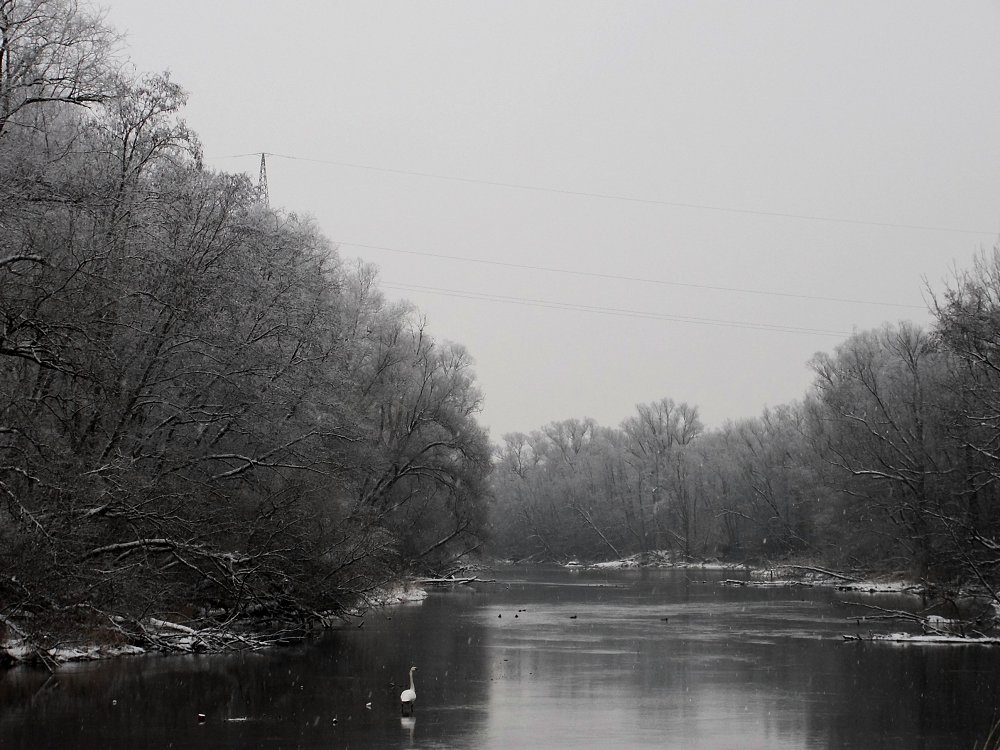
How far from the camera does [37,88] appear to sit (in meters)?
19.7

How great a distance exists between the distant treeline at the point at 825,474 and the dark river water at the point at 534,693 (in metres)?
7.01

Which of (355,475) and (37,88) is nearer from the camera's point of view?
(37,88)

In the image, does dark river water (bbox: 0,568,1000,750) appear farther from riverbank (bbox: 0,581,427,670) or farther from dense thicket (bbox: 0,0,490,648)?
dense thicket (bbox: 0,0,490,648)

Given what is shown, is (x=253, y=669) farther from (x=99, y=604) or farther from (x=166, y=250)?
(x=166, y=250)

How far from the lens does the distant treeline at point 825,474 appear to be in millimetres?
32594

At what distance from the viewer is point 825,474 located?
175 feet

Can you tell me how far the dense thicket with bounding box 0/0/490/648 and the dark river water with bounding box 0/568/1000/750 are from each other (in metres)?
2.06

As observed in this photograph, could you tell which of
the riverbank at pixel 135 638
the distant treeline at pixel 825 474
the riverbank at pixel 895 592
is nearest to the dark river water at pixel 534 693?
the riverbank at pixel 135 638

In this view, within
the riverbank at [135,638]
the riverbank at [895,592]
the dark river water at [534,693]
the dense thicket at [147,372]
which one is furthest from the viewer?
the riverbank at [895,592]

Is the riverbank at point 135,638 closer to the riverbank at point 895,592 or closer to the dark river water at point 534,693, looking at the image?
the dark river water at point 534,693

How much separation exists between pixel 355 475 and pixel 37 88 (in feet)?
65.3

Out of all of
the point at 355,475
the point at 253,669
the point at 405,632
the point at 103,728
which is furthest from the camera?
the point at 355,475

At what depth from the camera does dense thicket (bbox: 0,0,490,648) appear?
18406 mm

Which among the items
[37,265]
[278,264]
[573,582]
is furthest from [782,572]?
[37,265]
